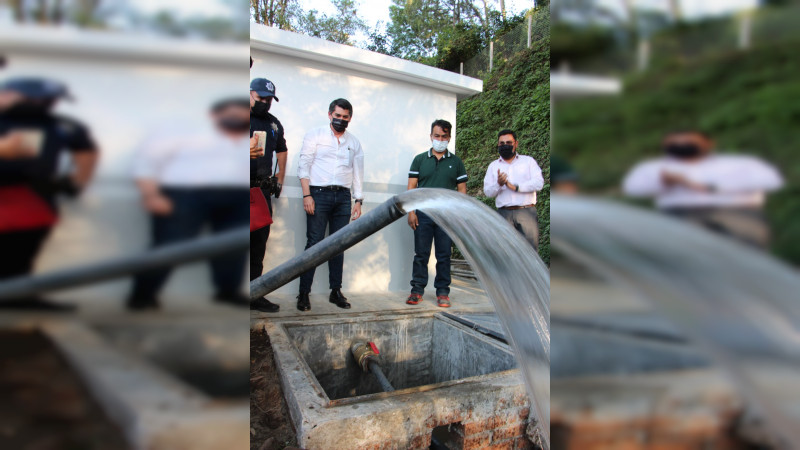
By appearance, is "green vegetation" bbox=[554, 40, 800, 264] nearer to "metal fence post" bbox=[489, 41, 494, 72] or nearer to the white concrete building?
the white concrete building

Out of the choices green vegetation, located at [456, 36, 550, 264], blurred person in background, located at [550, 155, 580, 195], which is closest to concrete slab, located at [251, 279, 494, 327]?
blurred person in background, located at [550, 155, 580, 195]

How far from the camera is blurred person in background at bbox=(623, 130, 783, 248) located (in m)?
0.17

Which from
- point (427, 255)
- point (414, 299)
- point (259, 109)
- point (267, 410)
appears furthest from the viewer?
point (427, 255)

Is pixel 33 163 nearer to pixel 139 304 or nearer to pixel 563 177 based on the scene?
pixel 139 304

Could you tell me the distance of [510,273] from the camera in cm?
90

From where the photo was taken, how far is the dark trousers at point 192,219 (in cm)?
31

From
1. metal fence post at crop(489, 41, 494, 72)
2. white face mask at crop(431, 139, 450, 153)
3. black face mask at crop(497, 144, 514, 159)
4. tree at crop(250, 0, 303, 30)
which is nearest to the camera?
black face mask at crop(497, 144, 514, 159)

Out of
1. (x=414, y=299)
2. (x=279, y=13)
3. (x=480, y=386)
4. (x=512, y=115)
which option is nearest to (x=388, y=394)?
(x=480, y=386)

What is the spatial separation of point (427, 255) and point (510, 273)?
3378 millimetres

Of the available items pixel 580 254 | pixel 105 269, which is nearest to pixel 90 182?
pixel 105 269

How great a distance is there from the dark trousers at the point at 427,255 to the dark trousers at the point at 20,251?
388 cm

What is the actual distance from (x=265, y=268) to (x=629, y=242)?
13.7ft

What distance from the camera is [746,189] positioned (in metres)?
0.17

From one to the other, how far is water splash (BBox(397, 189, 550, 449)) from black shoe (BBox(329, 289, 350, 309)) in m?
2.57
